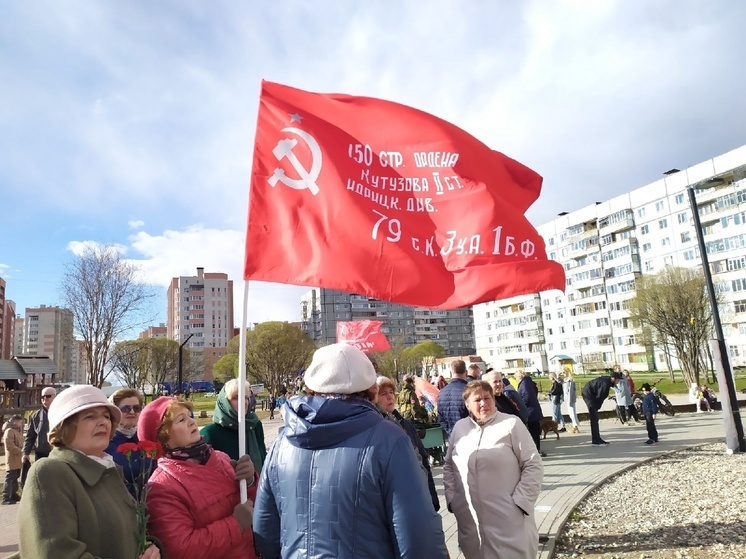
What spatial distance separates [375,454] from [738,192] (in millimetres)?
70594

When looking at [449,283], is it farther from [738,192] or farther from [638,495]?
[738,192]

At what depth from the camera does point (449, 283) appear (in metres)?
4.72

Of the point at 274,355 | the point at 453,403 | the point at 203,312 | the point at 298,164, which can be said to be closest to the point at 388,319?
the point at 203,312

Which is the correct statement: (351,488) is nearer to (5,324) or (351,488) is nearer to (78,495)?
(78,495)

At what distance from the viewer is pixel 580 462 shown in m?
10.8

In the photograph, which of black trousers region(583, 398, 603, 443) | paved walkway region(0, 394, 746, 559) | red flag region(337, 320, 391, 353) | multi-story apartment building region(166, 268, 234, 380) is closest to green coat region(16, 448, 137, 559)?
paved walkway region(0, 394, 746, 559)

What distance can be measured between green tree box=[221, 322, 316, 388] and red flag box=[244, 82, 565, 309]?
2218 inches

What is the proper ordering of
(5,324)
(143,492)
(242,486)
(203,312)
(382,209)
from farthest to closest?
(203,312) → (5,324) → (382,209) → (242,486) → (143,492)

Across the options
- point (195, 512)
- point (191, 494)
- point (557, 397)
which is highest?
point (191, 494)

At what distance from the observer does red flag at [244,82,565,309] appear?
435 centimetres

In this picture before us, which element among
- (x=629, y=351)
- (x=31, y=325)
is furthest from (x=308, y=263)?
(x=31, y=325)

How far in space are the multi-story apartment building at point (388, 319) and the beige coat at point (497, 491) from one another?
124m

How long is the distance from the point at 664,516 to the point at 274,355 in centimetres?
5717

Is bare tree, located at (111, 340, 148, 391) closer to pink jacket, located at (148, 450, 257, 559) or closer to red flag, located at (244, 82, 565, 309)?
red flag, located at (244, 82, 565, 309)
